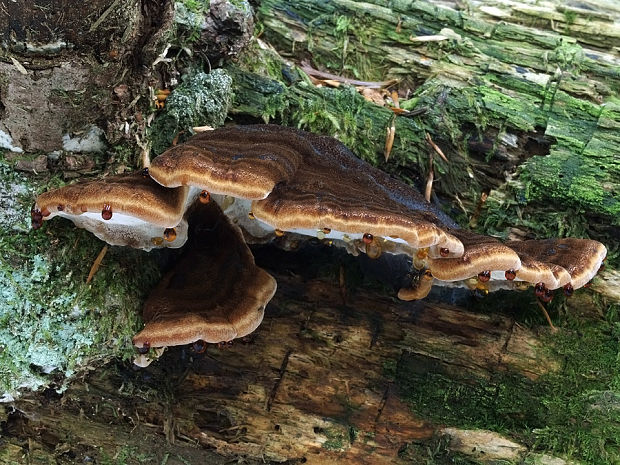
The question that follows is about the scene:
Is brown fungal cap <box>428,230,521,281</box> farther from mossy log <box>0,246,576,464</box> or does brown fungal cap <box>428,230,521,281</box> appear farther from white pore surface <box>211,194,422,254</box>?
mossy log <box>0,246,576,464</box>

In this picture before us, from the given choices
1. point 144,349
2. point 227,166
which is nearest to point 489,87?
point 227,166

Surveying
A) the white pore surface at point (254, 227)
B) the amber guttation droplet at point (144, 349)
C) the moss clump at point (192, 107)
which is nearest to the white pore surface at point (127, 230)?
the white pore surface at point (254, 227)

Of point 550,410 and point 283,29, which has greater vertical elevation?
point 283,29

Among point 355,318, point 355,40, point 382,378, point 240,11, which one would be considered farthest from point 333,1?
point 382,378

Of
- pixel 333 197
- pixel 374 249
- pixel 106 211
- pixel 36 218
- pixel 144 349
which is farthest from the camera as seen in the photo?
pixel 374 249

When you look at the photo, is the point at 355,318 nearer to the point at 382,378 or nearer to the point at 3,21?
the point at 382,378

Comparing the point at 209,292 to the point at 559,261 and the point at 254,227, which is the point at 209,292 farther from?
the point at 559,261
